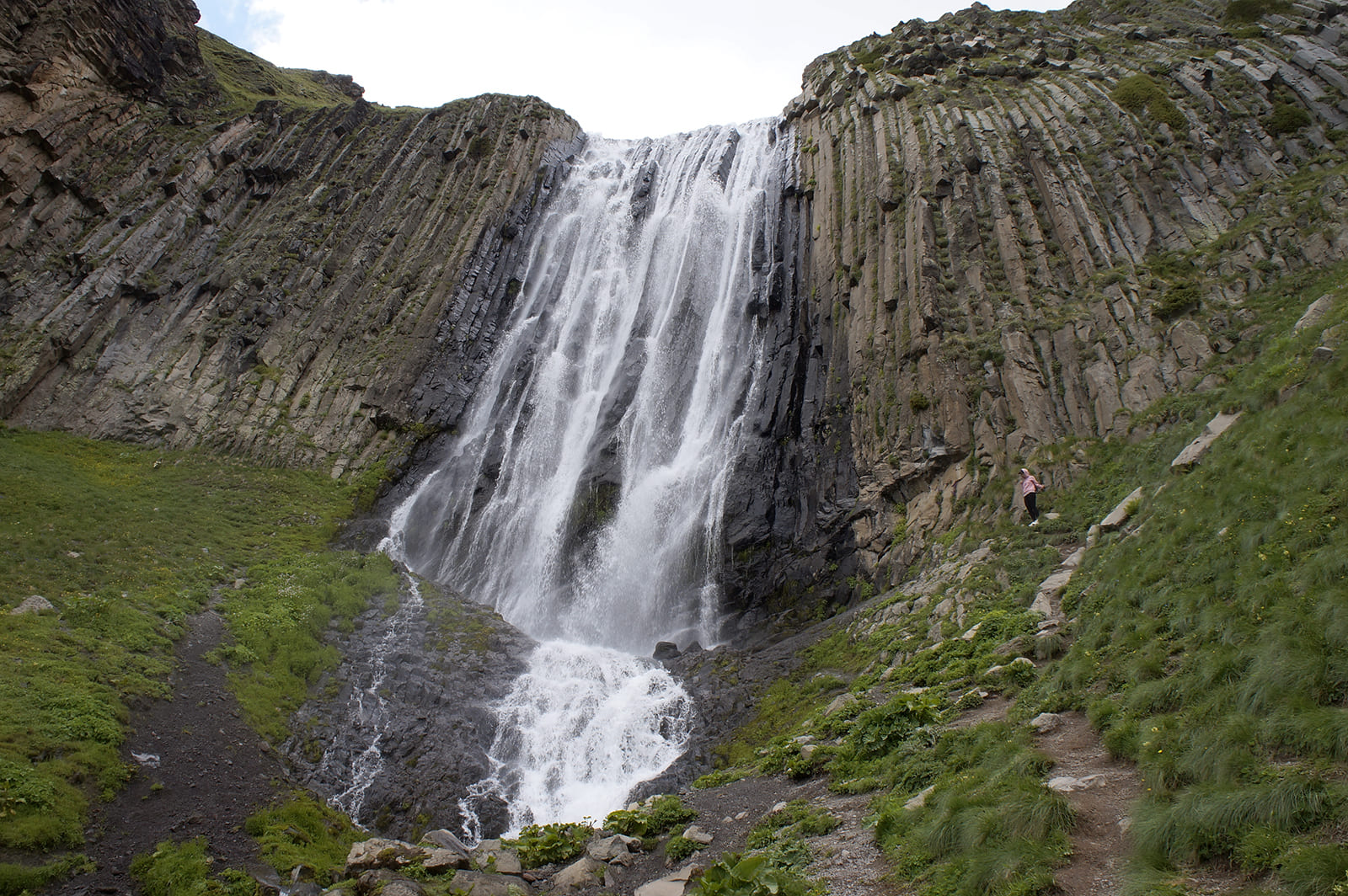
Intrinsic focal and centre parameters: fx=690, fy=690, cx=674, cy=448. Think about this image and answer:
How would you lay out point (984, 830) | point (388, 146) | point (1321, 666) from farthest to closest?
point (388, 146), point (984, 830), point (1321, 666)

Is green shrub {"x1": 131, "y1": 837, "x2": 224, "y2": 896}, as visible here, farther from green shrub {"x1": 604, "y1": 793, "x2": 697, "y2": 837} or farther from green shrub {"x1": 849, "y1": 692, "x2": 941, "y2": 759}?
green shrub {"x1": 849, "y1": 692, "x2": 941, "y2": 759}

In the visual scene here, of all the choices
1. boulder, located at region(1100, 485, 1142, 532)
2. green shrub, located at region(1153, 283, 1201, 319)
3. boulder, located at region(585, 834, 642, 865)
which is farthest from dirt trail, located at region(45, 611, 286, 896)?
green shrub, located at region(1153, 283, 1201, 319)

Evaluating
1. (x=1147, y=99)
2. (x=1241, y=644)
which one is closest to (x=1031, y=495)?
(x=1241, y=644)

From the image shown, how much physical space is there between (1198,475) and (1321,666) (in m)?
7.39

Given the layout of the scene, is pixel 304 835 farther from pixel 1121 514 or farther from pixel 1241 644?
pixel 1121 514

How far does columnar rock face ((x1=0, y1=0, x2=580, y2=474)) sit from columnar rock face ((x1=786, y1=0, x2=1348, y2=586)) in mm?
22370

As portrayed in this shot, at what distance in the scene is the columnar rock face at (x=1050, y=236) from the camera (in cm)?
2139

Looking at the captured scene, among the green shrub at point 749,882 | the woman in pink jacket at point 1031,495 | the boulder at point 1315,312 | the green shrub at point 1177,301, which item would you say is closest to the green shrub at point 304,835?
the green shrub at point 749,882

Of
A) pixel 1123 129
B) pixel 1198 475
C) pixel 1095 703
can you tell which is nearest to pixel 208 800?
pixel 1095 703

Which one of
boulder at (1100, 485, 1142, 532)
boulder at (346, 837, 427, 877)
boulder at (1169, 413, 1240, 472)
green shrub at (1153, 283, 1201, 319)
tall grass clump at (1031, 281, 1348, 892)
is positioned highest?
green shrub at (1153, 283, 1201, 319)

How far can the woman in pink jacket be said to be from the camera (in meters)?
17.9

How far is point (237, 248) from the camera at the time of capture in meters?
46.1

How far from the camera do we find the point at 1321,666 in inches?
224

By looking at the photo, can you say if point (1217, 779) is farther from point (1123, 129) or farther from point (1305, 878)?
point (1123, 129)
